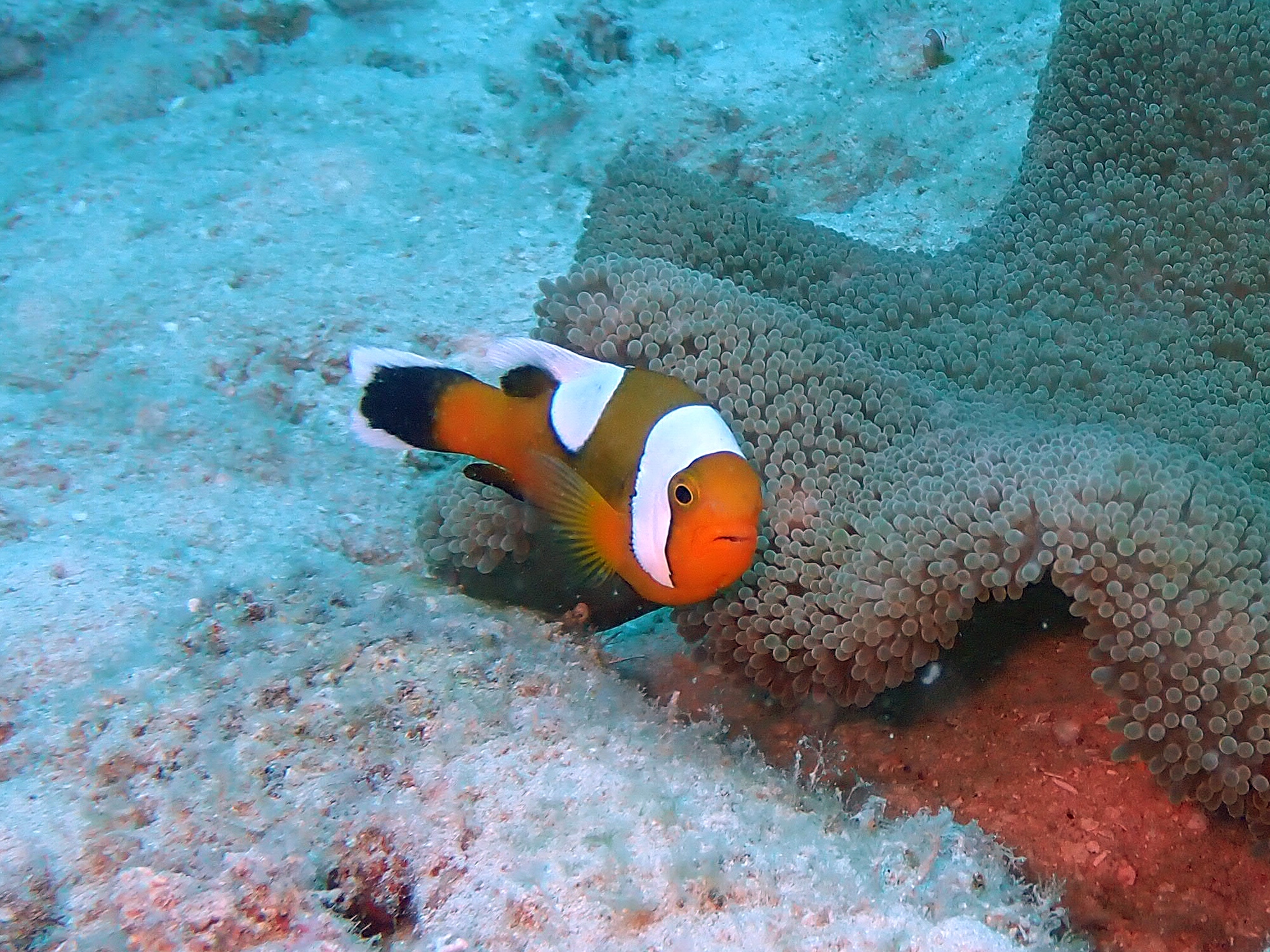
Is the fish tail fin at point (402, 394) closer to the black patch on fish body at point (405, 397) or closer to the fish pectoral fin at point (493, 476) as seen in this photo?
the black patch on fish body at point (405, 397)

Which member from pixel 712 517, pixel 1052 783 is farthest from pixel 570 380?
pixel 1052 783

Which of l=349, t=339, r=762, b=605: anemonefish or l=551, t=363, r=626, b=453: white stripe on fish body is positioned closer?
l=349, t=339, r=762, b=605: anemonefish

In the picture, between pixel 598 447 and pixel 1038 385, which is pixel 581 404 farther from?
pixel 1038 385

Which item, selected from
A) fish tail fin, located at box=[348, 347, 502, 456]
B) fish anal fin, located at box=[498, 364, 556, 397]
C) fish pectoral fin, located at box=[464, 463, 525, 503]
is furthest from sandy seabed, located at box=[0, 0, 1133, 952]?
fish anal fin, located at box=[498, 364, 556, 397]

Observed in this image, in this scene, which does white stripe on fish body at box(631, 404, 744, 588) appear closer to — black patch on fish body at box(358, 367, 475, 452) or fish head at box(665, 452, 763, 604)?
fish head at box(665, 452, 763, 604)

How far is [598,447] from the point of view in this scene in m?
1.84

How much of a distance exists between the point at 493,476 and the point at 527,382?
0.27m

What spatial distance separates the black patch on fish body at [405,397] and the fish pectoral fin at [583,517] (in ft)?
0.89

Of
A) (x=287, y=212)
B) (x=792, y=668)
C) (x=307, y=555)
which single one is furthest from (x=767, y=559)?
(x=287, y=212)

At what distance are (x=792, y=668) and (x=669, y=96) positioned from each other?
537cm

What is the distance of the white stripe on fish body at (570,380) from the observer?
1862 millimetres

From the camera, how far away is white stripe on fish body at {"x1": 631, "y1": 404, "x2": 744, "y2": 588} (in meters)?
1.66

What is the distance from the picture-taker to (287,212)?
16.1 ft

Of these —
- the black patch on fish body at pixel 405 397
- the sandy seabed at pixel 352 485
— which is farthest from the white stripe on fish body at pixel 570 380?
the sandy seabed at pixel 352 485
